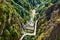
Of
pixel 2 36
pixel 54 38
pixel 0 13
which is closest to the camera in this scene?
pixel 54 38

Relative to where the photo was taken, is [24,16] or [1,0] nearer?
[1,0]

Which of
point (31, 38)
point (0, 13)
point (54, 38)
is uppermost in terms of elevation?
point (0, 13)

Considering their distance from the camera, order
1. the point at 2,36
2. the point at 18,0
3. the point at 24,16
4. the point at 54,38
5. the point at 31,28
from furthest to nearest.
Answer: the point at 18,0
the point at 24,16
the point at 31,28
the point at 2,36
the point at 54,38

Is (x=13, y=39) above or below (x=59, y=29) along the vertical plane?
below

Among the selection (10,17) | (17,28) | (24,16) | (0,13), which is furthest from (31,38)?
(24,16)

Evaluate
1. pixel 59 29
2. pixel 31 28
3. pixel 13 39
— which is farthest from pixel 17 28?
pixel 59 29

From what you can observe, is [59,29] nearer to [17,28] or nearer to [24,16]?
[17,28]

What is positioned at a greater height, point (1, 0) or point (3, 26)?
point (1, 0)

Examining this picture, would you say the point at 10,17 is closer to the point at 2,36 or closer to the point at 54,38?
the point at 2,36

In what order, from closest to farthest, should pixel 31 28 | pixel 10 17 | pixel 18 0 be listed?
pixel 10 17
pixel 31 28
pixel 18 0
